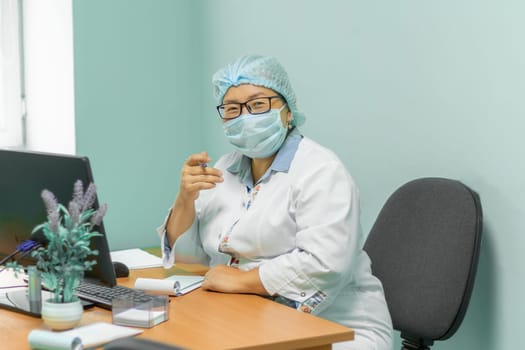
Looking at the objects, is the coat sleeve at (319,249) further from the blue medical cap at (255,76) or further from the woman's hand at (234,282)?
the blue medical cap at (255,76)

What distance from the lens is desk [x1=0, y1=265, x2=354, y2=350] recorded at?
1.40 m

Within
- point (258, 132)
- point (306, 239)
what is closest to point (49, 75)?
point (258, 132)

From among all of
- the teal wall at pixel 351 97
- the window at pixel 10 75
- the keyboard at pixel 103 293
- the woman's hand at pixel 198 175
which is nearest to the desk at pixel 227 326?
the keyboard at pixel 103 293

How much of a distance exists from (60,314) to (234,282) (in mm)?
504

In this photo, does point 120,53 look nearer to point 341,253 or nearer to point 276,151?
point 276,151

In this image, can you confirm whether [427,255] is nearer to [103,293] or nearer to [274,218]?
[274,218]

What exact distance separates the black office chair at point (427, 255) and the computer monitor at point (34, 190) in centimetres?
83

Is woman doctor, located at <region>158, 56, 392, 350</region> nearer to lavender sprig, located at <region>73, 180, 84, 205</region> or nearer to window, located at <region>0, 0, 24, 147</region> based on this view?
lavender sprig, located at <region>73, 180, 84, 205</region>

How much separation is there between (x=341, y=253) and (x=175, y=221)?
544 mm

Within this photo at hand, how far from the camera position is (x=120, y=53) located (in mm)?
3053

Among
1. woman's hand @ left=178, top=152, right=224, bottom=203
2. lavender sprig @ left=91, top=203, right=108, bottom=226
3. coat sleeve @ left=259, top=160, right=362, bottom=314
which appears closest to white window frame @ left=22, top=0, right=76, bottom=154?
woman's hand @ left=178, top=152, right=224, bottom=203

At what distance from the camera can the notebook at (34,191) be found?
5.04ft

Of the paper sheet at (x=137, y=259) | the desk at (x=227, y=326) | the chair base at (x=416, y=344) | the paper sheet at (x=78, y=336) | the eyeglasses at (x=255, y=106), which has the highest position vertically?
Answer: the eyeglasses at (x=255, y=106)

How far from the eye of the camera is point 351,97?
2.45 meters
